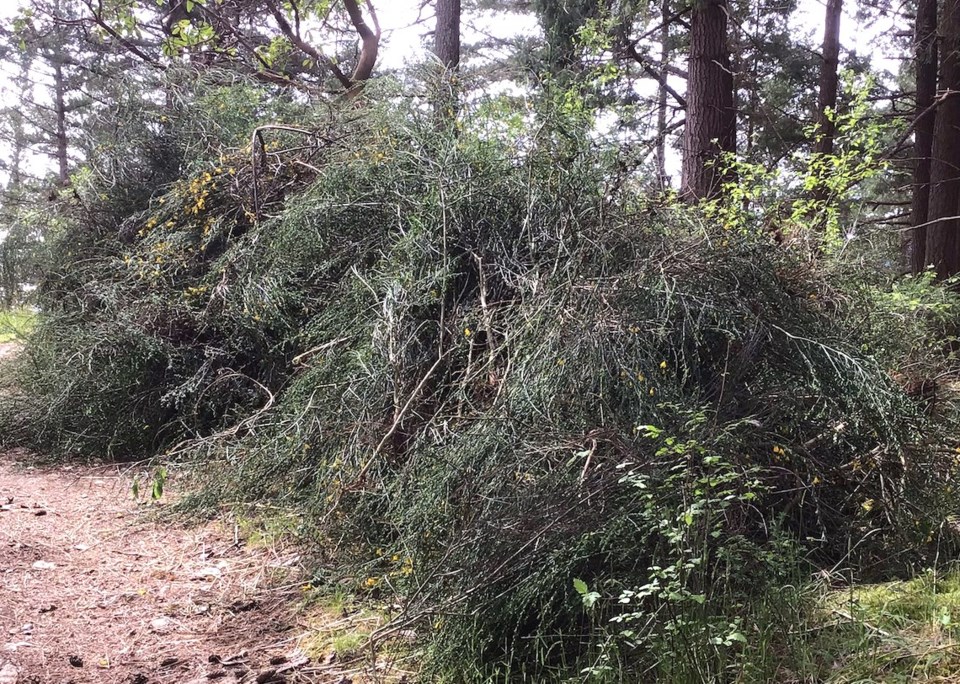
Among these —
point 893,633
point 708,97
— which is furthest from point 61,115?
point 893,633

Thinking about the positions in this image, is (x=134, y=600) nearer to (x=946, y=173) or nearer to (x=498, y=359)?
(x=498, y=359)

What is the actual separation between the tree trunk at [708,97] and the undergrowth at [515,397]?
8.93 ft

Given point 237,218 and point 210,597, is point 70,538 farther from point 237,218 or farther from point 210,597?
point 237,218

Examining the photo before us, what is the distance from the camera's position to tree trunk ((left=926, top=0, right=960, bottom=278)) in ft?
28.9

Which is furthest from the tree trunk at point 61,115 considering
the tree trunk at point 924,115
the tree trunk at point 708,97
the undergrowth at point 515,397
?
the tree trunk at point 924,115

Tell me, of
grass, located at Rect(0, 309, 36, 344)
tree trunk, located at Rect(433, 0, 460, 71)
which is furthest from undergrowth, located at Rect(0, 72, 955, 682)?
tree trunk, located at Rect(433, 0, 460, 71)

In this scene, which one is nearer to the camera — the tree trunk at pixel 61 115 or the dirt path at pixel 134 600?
the dirt path at pixel 134 600

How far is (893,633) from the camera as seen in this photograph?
214 centimetres

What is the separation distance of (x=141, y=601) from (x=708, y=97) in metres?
6.78

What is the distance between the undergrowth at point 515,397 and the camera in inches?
93.8

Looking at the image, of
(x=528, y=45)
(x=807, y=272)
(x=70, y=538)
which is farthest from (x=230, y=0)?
(x=807, y=272)

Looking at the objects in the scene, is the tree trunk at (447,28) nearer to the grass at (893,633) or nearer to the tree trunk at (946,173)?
the tree trunk at (946,173)

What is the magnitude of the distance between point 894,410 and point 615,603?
1.61m

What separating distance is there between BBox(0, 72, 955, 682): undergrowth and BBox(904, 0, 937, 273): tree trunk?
255 inches
